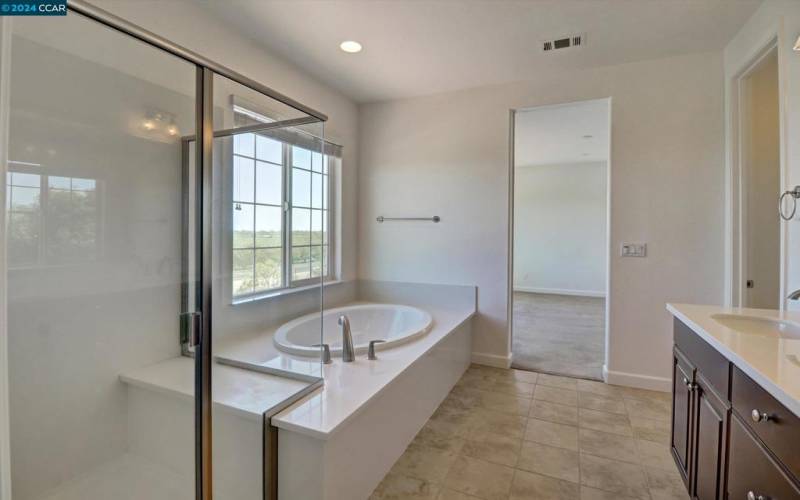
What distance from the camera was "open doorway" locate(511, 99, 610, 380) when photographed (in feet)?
15.9

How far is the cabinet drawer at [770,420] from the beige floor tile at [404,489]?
4.03 feet

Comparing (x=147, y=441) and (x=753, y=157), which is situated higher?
(x=753, y=157)

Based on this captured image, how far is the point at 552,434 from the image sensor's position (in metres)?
2.19

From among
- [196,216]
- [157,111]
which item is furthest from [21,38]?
[196,216]

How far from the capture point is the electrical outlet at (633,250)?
2816 millimetres

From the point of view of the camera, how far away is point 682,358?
66.0 inches

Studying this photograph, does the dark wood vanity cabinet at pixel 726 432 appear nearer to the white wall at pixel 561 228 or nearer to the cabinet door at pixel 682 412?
the cabinet door at pixel 682 412

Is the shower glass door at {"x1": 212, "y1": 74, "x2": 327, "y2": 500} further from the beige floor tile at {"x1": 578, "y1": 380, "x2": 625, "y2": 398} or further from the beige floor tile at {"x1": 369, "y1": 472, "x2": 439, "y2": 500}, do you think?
the beige floor tile at {"x1": 578, "y1": 380, "x2": 625, "y2": 398}

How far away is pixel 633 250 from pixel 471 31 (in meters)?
2.00

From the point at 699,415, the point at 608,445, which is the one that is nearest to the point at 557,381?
the point at 608,445

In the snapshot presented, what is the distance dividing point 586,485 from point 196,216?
7.34 ft

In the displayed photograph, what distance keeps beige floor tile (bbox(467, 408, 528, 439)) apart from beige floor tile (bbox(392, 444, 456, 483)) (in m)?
0.27

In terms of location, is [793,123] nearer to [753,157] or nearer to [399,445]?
[753,157]

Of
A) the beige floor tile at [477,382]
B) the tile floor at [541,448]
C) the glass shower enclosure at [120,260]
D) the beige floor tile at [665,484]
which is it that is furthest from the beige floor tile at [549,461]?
the glass shower enclosure at [120,260]
